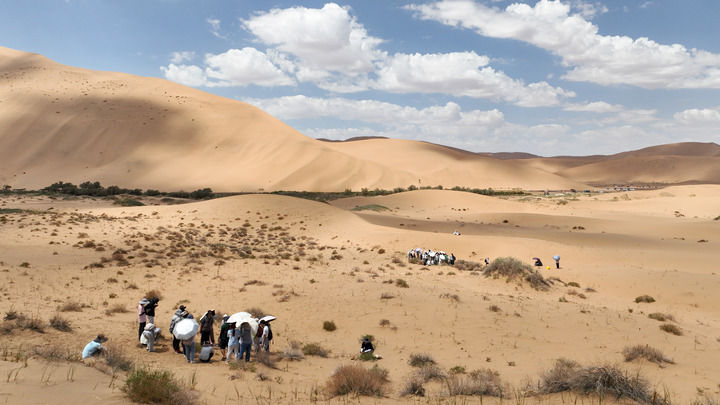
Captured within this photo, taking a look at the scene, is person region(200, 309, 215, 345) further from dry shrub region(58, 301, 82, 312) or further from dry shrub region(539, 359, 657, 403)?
dry shrub region(539, 359, 657, 403)

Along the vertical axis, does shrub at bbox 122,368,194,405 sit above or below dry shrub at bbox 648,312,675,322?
→ above

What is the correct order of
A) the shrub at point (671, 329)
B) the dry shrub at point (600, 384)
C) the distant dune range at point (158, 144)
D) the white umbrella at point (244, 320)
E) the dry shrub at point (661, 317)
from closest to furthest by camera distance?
A: the dry shrub at point (600, 384), the white umbrella at point (244, 320), the shrub at point (671, 329), the dry shrub at point (661, 317), the distant dune range at point (158, 144)

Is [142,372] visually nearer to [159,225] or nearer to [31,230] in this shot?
[31,230]

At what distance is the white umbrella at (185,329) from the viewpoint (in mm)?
9750

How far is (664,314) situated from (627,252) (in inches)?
498

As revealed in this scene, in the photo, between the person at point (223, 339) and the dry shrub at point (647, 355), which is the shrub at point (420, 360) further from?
the dry shrub at point (647, 355)

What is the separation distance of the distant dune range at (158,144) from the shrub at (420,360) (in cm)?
6435

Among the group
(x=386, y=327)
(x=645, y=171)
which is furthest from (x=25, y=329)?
(x=645, y=171)

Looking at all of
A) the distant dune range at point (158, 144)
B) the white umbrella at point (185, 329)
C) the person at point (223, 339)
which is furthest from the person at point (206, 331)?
the distant dune range at point (158, 144)

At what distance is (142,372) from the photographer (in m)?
6.65

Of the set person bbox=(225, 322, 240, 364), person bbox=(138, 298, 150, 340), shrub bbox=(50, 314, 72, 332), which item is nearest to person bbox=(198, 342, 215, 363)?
person bbox=(225, 322, 240, 364)

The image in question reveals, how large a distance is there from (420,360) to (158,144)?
86.6 meters

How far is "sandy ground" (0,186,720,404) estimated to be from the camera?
9.17 meters

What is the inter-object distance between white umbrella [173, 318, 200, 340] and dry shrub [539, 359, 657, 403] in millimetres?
7032
